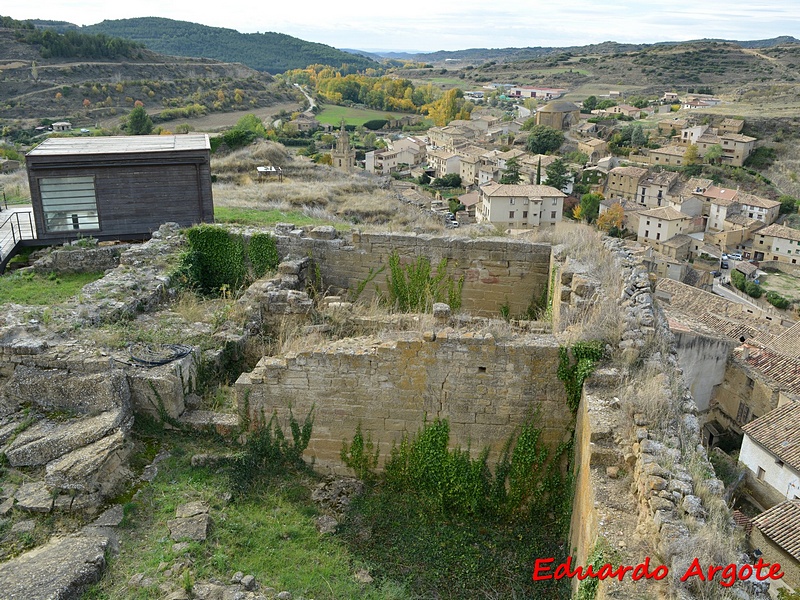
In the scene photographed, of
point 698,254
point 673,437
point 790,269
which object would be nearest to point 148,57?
point 698,254

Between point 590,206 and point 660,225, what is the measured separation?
9.48m

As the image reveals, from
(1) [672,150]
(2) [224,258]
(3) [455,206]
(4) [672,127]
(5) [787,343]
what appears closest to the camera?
(2) [224,258]

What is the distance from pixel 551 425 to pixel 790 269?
61269mm

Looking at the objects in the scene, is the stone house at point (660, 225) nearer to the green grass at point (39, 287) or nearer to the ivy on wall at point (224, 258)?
the ivy on wall at point (224, 258)

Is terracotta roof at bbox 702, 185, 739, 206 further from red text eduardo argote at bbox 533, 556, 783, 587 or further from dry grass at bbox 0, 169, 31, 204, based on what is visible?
red text eduardo argote at bbox 533, 556, 783, 587

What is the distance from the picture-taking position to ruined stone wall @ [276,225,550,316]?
11227 millimetres

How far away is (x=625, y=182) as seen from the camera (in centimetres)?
8075

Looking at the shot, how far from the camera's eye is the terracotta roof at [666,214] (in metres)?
64.0

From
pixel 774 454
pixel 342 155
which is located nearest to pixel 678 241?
pixel 342 155

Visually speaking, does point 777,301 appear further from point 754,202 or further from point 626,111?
point 626,111

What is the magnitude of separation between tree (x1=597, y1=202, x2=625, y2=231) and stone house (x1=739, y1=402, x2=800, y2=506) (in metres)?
46.2

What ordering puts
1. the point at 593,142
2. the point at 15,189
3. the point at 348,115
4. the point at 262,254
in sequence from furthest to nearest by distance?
the point at 348,115 < the point at 593,142 < the point at 15,189 < the point at 262,254

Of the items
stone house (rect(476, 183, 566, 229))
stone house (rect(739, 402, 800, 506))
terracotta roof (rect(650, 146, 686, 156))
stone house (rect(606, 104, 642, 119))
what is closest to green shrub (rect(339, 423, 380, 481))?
stone house (rect(739, 402, 800, 506))

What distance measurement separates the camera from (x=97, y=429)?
7316 millimetres
